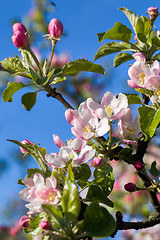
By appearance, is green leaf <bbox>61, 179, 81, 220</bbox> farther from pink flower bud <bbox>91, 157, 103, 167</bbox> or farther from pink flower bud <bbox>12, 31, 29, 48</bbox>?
pink flower bud <bbox>12, 31, 29, 48</bbox>

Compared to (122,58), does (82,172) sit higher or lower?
lower

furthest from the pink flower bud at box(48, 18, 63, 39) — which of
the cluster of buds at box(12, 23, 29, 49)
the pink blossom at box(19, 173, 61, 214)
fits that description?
the pink blossom at box(19, 173, 61, 214)

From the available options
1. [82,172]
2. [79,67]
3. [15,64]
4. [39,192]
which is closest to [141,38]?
[79,67]

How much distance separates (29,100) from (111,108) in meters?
0.55

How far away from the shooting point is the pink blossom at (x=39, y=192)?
103 centimetres

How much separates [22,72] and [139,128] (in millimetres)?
570

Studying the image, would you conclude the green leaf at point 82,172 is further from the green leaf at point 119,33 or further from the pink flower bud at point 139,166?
the green leaf at point 119,33

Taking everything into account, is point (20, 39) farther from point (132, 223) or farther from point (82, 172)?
point (132, 223)

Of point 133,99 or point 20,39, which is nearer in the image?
point 133,99

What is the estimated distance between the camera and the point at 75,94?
2.78 m

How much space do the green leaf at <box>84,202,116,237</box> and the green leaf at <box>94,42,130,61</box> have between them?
0.86m

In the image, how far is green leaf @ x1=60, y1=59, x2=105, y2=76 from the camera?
1.47 meters

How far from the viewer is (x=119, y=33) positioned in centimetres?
157

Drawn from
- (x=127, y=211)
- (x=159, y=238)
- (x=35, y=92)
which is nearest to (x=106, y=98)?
(x=35, y=92)
